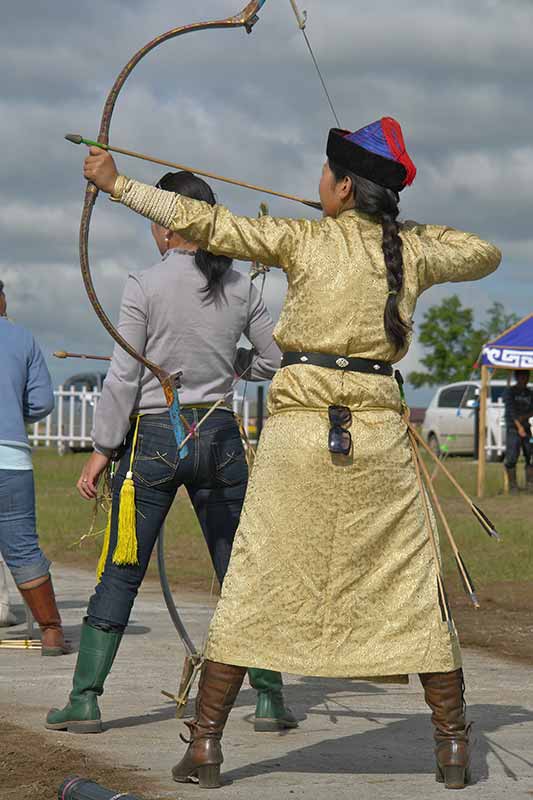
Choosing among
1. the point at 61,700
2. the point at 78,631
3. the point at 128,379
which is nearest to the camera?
the point at 128,379

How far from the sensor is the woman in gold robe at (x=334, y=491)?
4762 mm

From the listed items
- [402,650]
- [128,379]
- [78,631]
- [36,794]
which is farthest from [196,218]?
[78,631]

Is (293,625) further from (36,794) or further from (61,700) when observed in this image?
(61,700)

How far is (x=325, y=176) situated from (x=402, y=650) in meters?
1.61

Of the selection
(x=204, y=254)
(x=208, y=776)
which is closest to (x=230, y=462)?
(x=204, y=254)

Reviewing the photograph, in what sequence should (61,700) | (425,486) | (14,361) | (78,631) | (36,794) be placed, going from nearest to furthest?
(36,794)
(425,486)
(61,700)
(14,361)
(78,631)

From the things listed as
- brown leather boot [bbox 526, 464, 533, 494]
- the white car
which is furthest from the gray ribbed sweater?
the white car

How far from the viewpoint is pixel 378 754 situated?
5344 mm

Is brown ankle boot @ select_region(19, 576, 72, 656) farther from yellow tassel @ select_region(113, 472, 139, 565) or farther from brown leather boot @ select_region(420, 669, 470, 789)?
brown leather boot @ select_region(420, 669, 470, 789)

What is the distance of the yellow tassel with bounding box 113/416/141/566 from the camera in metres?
5.60

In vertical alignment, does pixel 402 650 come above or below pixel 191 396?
below

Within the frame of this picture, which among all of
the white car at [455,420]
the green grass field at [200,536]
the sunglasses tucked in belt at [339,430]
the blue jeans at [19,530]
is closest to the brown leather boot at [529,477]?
the green grass field at [200,536]

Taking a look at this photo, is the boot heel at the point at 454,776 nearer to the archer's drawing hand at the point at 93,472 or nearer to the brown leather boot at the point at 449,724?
the brown leather boot at the point at 449,724

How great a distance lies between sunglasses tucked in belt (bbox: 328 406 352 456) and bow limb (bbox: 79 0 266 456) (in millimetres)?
849
